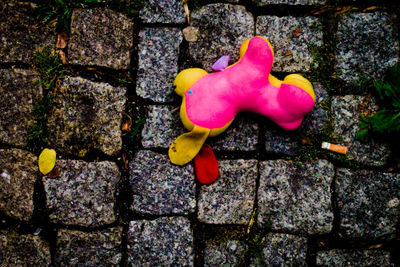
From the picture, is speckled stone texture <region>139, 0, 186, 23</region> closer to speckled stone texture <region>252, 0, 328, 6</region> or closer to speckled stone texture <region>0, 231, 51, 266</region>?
speckled stone texture <region>252, 0, 328, 6</region>

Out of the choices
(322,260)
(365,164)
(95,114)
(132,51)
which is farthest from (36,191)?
(365,164)

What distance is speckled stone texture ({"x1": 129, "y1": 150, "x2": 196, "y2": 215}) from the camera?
7.04 feet

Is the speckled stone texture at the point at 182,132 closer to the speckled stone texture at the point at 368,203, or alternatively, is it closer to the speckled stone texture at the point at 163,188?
the speckled stone texture at the point at 163,188

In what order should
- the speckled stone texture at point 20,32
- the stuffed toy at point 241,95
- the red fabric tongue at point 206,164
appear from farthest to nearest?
1. the speckled stone texture at point 20,32
2. the red fabric tongue at point 206,164
3. the stuffed toy at point 241,95

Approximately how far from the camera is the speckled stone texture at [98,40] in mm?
2207

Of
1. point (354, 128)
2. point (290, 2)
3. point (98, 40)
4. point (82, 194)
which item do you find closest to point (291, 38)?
point (290, 2)

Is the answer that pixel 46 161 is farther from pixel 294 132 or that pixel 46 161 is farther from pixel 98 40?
pixel 294 132

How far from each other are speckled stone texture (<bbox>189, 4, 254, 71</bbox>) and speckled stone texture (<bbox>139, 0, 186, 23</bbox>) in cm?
10

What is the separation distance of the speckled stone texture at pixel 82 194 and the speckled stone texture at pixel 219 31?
3.19 feet

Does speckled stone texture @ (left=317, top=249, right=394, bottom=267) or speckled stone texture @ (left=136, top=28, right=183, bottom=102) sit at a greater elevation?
speckled stone texture @ (left=136, top=28, right=183, bottom=102)

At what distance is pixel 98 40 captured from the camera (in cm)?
221

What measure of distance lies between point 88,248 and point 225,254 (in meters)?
0.88

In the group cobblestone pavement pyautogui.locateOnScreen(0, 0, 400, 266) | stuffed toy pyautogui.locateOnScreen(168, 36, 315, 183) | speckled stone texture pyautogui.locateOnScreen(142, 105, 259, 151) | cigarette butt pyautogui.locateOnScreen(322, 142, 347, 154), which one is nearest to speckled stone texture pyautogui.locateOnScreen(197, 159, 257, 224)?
cobblestone pavement pyautogui.locateOnScreen(0, 0, 400, 266)

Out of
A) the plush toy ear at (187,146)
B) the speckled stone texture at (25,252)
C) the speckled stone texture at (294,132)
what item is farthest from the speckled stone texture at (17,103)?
the speckled stone texture at (294,132)
